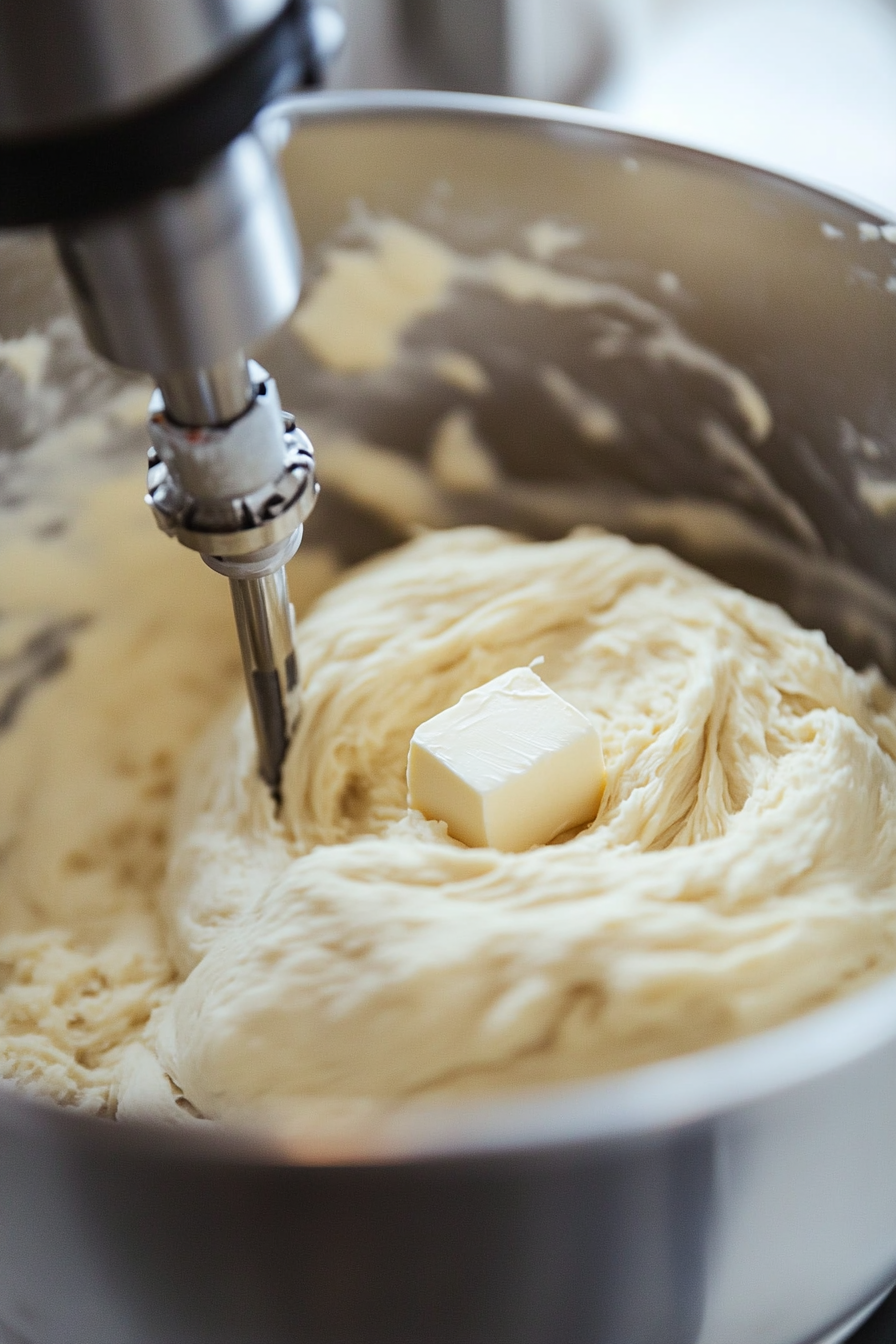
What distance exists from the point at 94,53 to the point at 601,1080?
0.34 meters

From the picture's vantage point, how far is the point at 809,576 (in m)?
0.84

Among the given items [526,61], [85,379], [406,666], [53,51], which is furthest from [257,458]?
[526,61]

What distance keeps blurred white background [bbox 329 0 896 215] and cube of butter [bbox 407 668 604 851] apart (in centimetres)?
61

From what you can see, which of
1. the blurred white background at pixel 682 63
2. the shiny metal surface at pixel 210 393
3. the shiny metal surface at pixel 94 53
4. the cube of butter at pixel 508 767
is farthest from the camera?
the blurred white background at pixel 682 63

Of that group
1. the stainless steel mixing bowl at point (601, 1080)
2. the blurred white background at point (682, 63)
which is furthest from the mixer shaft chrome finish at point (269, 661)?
the blurred white background at point (682, 63)

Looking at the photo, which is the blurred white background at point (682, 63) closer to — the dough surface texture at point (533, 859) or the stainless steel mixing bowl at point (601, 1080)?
the stainless steel mixing bowl at point (601, 1080)

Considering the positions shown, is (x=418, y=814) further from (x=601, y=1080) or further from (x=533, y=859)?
(x=601, y=1080)

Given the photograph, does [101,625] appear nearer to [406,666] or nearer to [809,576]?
[406,666]

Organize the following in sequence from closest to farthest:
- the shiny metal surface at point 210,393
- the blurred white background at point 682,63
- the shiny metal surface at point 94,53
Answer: the shiny metal surface at point 94,53 → the shiny metal surface at point 210,393 → the blurred white background at point 682,63

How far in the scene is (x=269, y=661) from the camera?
694 millimetres

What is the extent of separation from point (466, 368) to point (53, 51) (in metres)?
0.59

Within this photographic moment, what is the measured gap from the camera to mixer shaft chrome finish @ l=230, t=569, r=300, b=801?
65cm

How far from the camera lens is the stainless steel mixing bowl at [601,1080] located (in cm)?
34

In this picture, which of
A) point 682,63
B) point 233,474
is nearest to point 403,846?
point 233,474
